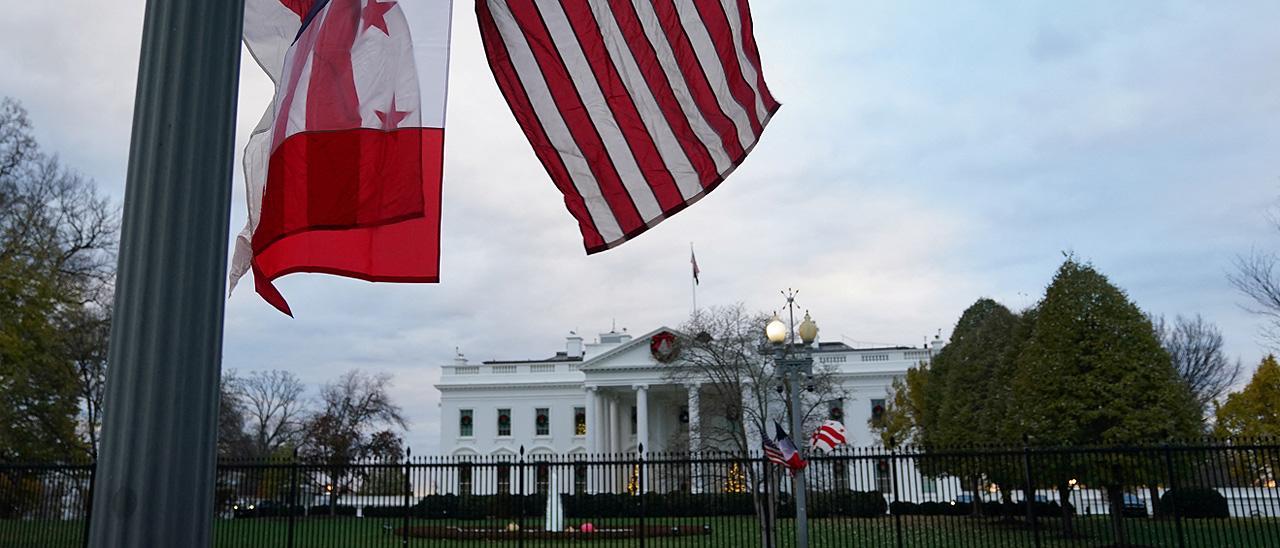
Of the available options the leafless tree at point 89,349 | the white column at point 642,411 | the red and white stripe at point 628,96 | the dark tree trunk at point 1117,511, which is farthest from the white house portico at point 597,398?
the red and white stripe at point 628,96

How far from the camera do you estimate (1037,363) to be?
25281 millimetres

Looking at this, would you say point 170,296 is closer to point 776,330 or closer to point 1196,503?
point 776,330

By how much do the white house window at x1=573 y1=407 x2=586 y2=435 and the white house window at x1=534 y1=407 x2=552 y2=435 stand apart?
1882mm

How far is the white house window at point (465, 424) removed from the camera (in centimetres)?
7488

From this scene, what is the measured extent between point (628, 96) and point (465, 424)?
7216 centimetres

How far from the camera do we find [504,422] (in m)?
74.9

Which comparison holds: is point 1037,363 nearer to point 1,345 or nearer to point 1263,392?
point 1263,392

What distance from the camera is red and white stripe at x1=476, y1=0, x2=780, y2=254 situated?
5109 millimetres

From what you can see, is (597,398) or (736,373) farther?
(597,398)

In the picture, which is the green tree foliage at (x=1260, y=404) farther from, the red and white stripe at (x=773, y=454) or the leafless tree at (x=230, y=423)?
the leafless tree at (x=230, y=423)

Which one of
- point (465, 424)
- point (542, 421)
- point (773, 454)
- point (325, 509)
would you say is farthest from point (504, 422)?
point (773, 454)

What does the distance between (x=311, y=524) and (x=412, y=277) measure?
21.1 meters

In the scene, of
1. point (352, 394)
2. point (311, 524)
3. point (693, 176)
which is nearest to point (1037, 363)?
point (311, 524)

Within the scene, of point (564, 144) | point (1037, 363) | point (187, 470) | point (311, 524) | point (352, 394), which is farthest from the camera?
point (352, 394)
